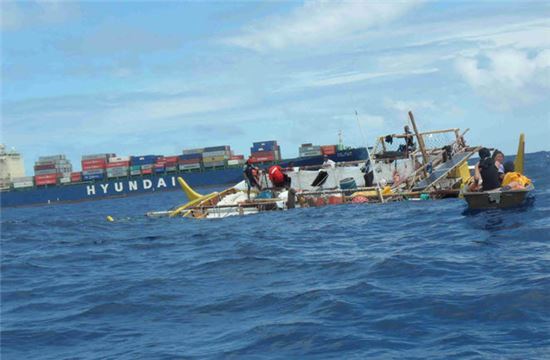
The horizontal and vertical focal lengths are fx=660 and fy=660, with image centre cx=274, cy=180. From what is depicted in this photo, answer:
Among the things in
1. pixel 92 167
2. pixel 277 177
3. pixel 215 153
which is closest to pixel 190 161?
pixel 215 153

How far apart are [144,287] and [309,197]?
15.4m

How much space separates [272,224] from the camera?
20.5 meters

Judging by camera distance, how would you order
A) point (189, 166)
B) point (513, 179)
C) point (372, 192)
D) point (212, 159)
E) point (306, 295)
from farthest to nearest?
point (212, 159) < point (189, 166) < point (372, 192) < point (513, 179) < point (306, 295)

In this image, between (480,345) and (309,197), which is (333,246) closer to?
(480,345)

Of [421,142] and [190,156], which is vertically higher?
[190,156]

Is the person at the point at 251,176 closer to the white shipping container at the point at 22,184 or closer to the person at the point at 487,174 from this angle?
the person at the point at 487,174

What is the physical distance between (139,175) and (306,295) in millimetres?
90665

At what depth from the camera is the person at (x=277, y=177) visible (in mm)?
27583

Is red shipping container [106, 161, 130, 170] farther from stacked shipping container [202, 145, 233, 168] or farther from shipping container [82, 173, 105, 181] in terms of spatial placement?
stacked shipping container [202, 145, 233, 168]

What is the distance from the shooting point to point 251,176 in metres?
27.6

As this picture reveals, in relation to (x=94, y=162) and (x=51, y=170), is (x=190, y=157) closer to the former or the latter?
(x=94, y=162)

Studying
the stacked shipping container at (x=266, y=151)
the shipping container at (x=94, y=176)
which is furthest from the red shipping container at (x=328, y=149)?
the shipping container at (x=94, y=176)

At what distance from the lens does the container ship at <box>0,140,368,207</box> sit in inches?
3597

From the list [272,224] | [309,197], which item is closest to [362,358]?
[272,224]
